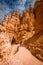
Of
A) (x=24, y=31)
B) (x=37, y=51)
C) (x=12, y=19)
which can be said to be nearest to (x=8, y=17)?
(x=12, y=19)

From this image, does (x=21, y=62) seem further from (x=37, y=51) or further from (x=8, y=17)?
(x=8, y=17)

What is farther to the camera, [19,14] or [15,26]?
[19,14]

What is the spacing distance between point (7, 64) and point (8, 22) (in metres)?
35.1

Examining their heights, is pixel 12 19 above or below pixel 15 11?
below

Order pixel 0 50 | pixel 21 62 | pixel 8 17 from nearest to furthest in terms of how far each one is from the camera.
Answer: pixel 0 50 → pixel 21 62 → pixel 8 17

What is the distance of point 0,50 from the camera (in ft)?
22.1

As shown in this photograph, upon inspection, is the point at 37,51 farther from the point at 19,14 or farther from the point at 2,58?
the point at 19,14

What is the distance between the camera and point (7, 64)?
23.1 feet

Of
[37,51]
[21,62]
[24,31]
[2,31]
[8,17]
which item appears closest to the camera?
[2,31]

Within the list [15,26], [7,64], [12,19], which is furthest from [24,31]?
[7,64]

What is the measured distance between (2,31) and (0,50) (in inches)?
65.6

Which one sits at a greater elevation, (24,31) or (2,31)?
(2,31)

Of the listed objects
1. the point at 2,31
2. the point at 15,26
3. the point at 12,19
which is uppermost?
the point at 2,31

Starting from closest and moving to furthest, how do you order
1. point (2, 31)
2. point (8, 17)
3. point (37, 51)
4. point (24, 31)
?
point (2, 31), point (37, 51), point (24, 31), point (8, 17)
